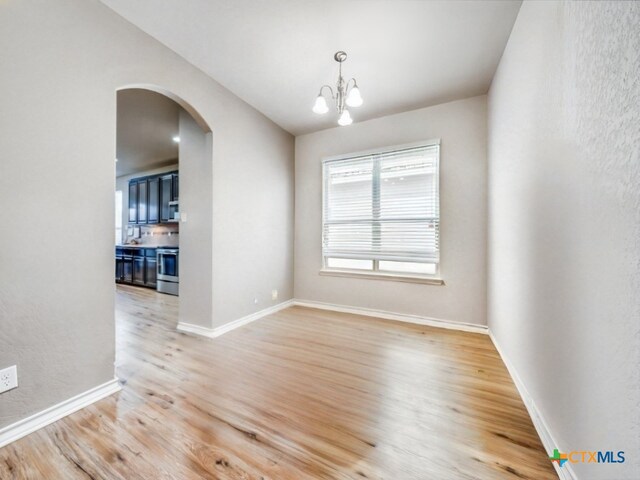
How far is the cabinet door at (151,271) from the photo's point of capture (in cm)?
550

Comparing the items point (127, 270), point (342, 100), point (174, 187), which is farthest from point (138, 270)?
point (342, 100)

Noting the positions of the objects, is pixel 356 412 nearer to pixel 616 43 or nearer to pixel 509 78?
pixel 616 43

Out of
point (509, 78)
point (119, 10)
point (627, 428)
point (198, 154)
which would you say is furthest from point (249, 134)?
point (627, 428)

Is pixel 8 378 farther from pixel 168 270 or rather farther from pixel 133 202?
pixel 133 202

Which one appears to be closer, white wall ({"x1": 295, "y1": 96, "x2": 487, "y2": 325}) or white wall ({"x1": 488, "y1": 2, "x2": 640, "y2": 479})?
white wall ({"x1": 488, "y1": 2, "x2": 640, "y2": 479})

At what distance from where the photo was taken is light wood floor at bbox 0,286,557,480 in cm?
128

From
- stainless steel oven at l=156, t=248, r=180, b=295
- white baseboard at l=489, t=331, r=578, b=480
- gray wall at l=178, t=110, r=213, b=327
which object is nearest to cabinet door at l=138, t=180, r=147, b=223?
stainless steel oven at l=156, t=248, r=180, b=295

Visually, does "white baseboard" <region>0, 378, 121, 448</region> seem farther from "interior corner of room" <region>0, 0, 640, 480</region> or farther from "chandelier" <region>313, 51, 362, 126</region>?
"chandelier" <region>313, 51, 362, 126</region>

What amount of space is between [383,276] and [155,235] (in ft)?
18.9

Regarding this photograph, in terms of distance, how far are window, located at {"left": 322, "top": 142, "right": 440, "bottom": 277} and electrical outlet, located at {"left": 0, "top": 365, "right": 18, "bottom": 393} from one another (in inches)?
125

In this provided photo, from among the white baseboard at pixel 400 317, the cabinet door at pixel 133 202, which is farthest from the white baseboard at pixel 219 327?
the cabinet door at pixel 133 202

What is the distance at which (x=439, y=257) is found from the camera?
3309 millimetres

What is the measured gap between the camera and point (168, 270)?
5.11 m

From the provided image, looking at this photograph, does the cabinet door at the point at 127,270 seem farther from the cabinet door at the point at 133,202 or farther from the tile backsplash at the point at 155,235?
the cabinet door at the point at 133,202
